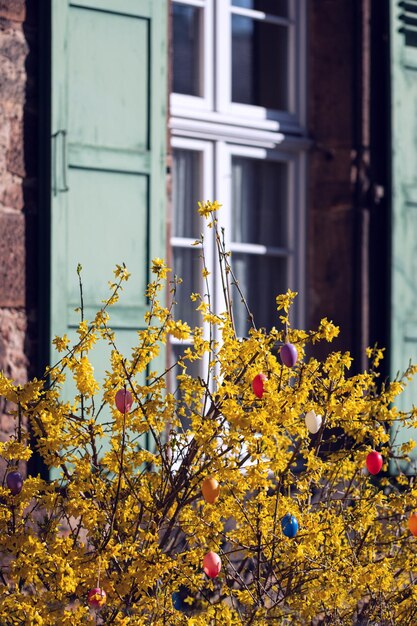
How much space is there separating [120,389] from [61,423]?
18 cm

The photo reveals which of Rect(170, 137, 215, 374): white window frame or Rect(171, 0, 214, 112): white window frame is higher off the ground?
Rect(171, 0, 214, 112): white window frame

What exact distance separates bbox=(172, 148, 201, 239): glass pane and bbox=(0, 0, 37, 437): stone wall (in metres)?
1.04

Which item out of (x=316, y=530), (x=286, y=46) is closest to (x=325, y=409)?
(x=316, y=530)

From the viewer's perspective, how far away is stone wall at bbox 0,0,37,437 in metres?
4.89

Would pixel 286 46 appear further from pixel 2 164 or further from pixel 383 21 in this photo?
pixel 2 164

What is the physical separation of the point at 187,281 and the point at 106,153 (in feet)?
3.11

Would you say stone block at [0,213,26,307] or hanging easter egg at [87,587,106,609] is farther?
stone block at [0,213,26,307]

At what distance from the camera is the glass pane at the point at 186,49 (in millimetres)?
5988

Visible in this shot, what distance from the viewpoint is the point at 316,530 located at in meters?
3.56

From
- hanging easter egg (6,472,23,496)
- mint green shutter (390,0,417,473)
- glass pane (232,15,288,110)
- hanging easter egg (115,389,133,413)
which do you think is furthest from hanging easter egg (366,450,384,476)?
glass pane (232,15,288,110)

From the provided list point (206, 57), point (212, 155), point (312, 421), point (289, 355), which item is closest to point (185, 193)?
point (212, 155)

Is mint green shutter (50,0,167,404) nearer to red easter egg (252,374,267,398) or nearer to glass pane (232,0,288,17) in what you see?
glass pane (232,0,288,17)

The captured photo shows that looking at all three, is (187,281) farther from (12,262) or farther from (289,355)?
(289,355)

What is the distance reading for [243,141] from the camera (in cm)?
612
